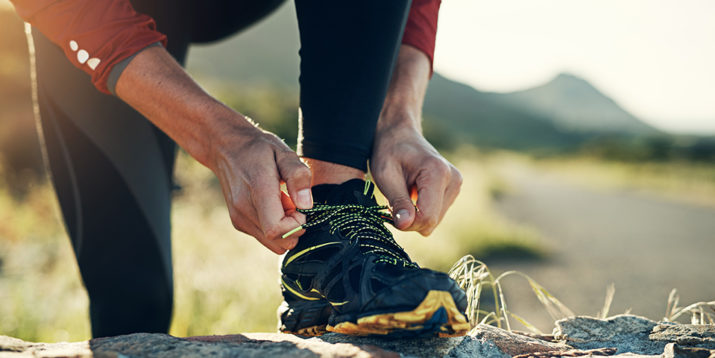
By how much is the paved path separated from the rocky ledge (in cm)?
301

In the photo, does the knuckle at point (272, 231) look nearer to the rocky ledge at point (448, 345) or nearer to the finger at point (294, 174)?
the finger at point (294, 174)

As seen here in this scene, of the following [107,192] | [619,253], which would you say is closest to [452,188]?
[107,192]

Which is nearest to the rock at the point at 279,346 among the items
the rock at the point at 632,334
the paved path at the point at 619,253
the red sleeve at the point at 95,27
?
the rock at the point at 632,334

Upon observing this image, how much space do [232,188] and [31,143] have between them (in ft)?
34.3

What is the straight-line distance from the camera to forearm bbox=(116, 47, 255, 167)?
998mm

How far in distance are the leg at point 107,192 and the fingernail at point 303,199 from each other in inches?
26.7

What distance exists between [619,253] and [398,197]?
6100 millimetres

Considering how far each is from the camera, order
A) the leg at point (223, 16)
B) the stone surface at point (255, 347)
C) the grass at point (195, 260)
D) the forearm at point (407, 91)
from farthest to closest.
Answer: the grass at point (195, 260), the leg at point (223, 16), the forearm at point (407, 91), the stone surface at point (255, 347)

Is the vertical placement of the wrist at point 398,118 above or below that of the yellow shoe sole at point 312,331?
above

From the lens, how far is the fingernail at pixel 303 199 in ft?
3.24

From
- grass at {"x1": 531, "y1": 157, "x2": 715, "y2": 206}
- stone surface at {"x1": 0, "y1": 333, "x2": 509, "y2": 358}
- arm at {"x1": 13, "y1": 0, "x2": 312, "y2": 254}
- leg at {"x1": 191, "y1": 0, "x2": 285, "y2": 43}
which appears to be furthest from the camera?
grass at {"x1": 531, "y1": 157, "x2": 715, "y2": 206}

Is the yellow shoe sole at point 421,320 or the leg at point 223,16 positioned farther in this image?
the leg at point 223,16

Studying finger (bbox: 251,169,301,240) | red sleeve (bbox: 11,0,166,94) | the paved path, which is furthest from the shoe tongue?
the paved path

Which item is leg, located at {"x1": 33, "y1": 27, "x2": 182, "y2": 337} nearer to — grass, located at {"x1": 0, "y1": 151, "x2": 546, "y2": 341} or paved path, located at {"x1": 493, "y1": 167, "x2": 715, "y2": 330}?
grass, located at {"x1": 0, "y1": 151, "x2": 546, "y2": 341}
